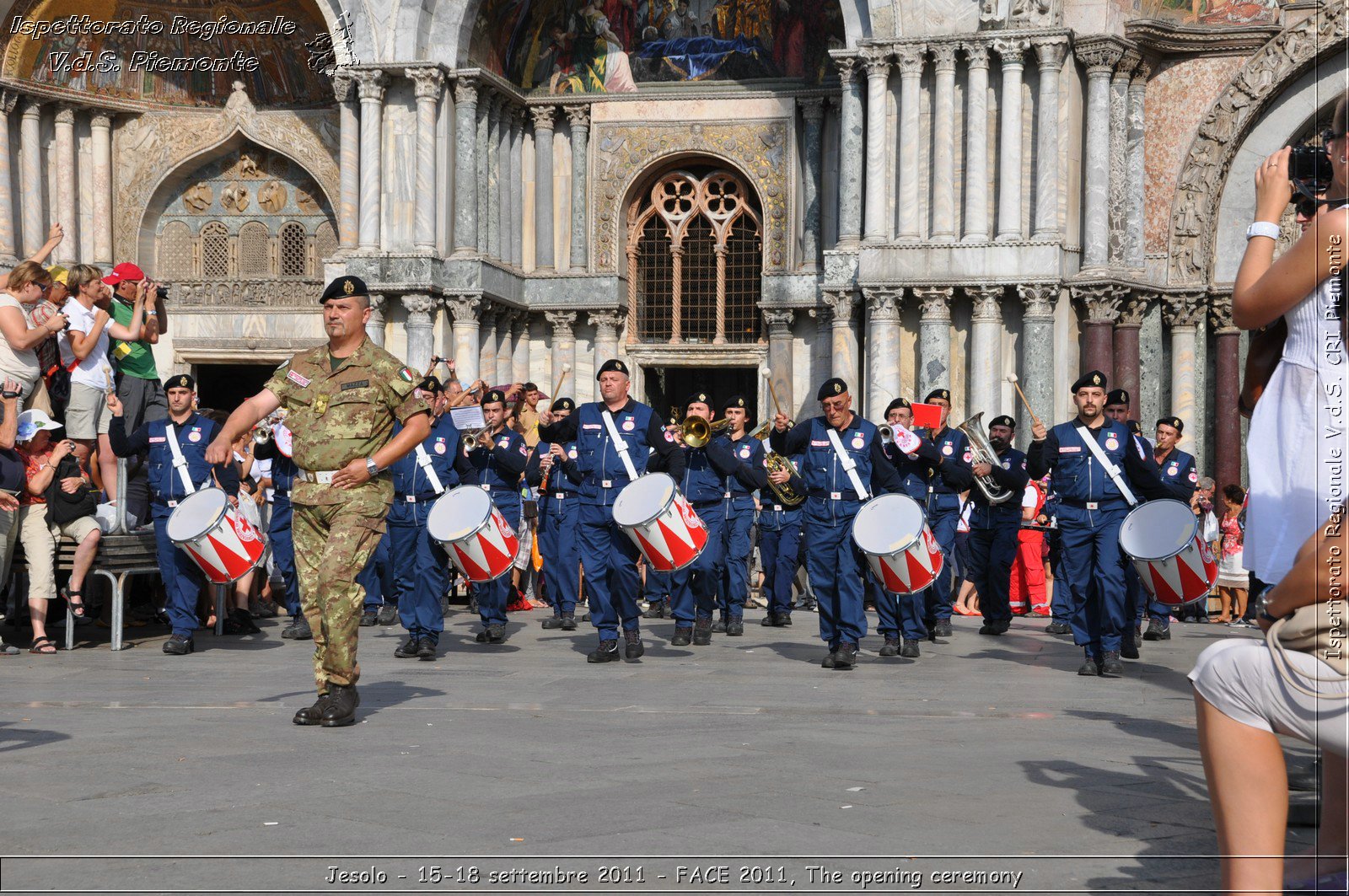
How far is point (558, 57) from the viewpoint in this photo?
80.6 feet

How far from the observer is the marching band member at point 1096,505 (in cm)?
1099

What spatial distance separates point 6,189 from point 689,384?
35.6 ft

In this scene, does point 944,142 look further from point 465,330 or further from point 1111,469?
point 1111,469

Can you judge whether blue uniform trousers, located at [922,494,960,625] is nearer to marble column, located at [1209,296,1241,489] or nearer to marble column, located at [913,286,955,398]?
marble column, located at [913,286,955,398]

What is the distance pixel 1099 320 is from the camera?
2108 centimetres

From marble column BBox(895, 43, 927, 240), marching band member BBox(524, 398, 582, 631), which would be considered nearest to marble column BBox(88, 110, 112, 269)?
marble column BBox(895, 43, 927, 240)

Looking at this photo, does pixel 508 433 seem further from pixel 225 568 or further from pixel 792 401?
pixel 792 401

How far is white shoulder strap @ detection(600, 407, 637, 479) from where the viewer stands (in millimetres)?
11703

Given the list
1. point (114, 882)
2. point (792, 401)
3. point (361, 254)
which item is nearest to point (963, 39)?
point (792, 401)

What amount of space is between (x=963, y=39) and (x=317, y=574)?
1508cm

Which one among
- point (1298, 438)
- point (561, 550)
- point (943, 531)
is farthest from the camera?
point (561, 550)

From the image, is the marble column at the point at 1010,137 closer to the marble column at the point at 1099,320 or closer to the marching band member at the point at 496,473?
the marble column at the point at 1099,320

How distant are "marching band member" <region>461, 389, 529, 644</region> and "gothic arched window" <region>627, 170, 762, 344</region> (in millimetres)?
10997

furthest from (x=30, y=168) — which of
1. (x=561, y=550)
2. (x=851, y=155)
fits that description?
(x=561, y=550)
